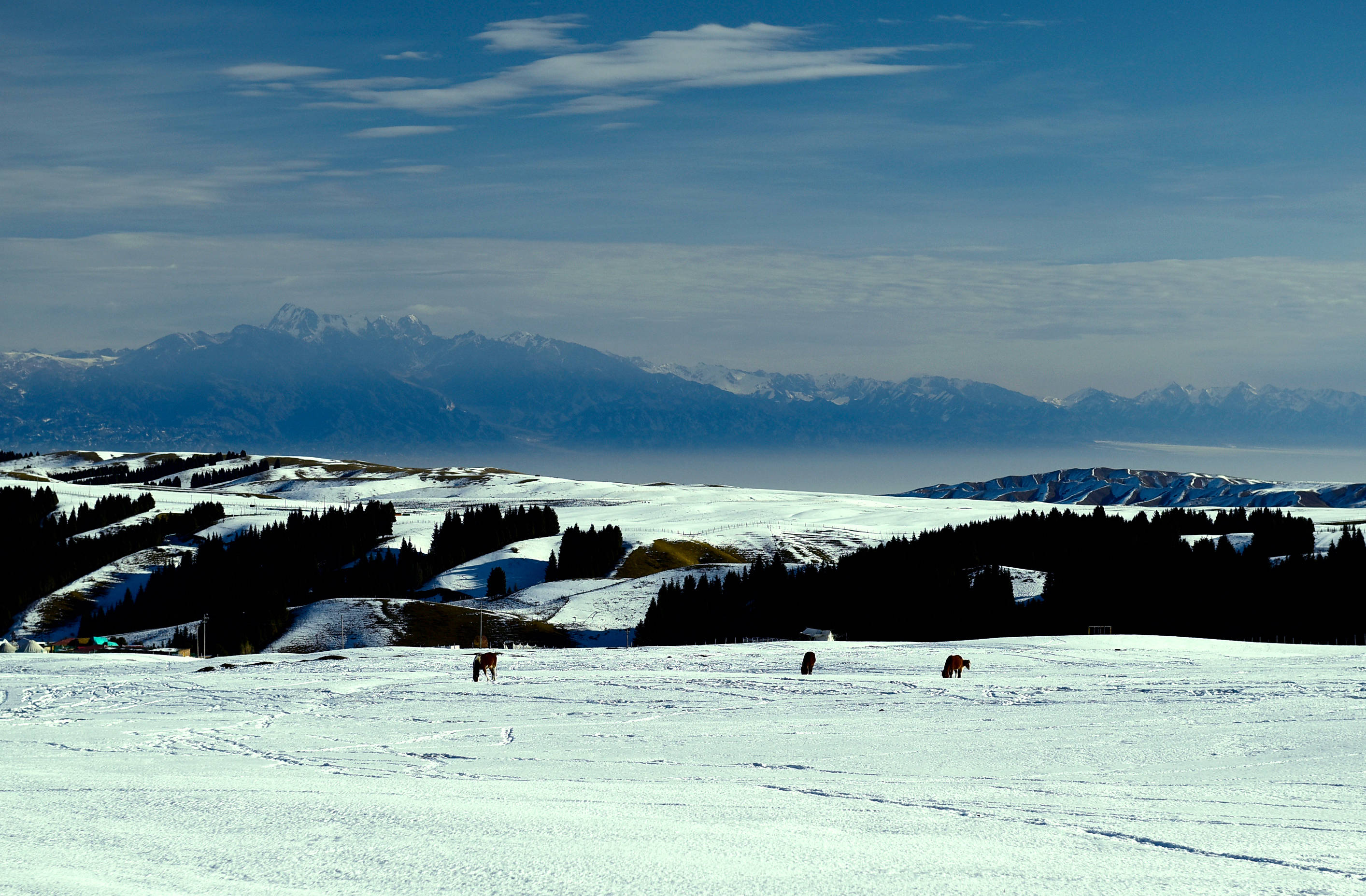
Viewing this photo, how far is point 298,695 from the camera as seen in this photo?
4262cm

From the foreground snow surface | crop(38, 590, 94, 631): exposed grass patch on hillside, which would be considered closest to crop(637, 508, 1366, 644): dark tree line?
the foreground snow surface

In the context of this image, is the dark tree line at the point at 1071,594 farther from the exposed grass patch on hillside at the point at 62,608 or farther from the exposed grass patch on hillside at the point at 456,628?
the exposed grass patch on hillside at the point at 62,608

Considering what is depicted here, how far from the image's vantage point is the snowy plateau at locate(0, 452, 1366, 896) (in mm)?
13273

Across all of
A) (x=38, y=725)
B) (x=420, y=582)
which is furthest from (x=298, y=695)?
(x=420, y=582)

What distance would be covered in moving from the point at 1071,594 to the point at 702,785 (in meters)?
124

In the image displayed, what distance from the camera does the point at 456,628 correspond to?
139 meters

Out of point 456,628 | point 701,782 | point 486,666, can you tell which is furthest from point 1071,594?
point 701,782

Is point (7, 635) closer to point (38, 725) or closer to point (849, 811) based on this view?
point (38, 725)

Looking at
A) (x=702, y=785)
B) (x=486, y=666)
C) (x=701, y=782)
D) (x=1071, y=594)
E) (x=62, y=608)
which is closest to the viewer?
(x=702, y=785)

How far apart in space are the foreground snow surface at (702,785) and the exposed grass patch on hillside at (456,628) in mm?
87130

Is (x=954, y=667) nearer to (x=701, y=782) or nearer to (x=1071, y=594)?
(x=701, y=782)

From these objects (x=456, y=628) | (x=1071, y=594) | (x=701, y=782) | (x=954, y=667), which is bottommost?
(x=456, y=628)

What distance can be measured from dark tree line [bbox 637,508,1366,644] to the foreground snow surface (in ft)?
293

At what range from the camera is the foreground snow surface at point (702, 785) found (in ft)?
43.4
